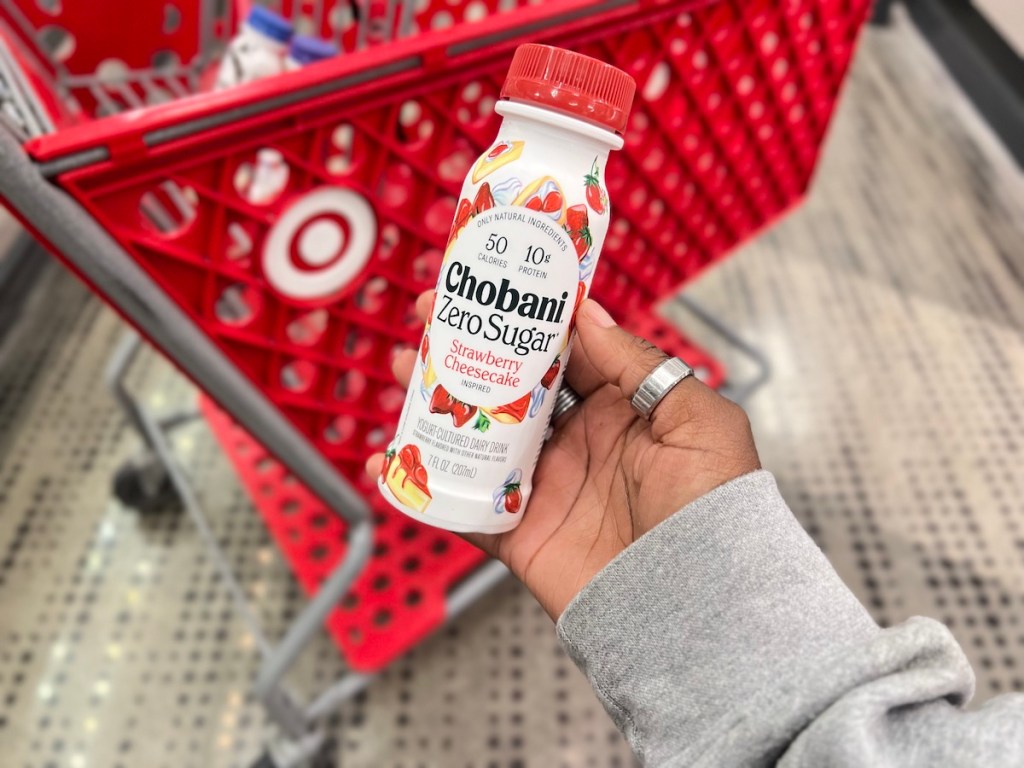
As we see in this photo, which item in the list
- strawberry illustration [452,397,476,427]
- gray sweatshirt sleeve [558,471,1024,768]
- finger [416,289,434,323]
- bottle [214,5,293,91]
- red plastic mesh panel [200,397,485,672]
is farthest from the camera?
red plastic mesh panel [200,397,485,672]

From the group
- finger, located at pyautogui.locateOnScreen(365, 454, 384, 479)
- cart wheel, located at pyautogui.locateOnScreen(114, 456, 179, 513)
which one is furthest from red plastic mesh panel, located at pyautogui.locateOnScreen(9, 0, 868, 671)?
cart wheel, located at pyautogui.locateOnScreen(114, 456, 179, 513)

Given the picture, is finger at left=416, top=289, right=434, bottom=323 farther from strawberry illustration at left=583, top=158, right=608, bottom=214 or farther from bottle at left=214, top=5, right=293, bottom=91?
bottle at left=214, top=5, right=293, bottom=91

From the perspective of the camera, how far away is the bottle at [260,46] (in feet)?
2.32

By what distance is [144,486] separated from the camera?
3.54 feet

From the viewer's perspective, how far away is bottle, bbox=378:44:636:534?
44 cm

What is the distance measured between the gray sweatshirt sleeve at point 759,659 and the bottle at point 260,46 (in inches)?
23.3

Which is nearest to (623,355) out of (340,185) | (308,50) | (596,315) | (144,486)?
(596,315)

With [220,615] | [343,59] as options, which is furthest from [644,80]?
[220,615]

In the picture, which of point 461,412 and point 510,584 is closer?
point 461,412

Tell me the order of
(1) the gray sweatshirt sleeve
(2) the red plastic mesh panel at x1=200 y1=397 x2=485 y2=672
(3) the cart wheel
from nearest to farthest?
(1) the gray sweatshirt sleeve < (2) the red plastic mesh panel at x1=200 y1=397 x2=485 y2=672 < (3) the cart wheel

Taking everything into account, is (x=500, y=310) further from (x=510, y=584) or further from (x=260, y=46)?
(x=510, y=584)

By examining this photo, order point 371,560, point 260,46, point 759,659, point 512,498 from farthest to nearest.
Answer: point 371,560 < point 260,46 < point 512,498 < point 759,659

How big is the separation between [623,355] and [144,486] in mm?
873

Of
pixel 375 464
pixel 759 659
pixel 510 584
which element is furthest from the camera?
pixel 510 584
